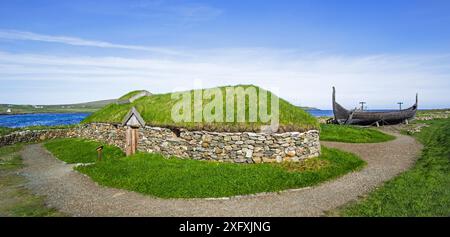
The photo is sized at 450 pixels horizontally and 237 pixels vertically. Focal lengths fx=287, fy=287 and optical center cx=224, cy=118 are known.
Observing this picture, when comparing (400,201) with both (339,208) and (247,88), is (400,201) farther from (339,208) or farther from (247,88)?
(247,88)

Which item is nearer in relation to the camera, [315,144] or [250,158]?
[250,158]

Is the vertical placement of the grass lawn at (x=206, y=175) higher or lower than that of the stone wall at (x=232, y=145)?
lower

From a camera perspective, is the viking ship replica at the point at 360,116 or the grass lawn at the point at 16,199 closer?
the grass lawn at the point at 16,199

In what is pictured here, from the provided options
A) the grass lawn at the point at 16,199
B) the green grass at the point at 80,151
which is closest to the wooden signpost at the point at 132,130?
the green grass at the point at 80,151

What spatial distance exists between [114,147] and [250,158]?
12.4 m

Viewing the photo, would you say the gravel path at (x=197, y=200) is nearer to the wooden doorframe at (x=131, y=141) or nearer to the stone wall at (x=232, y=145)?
the stone wall at (x=232, y=145)

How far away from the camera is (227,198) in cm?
1092

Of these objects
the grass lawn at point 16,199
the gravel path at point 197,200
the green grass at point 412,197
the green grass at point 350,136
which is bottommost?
the grass lawn at point 16,199
